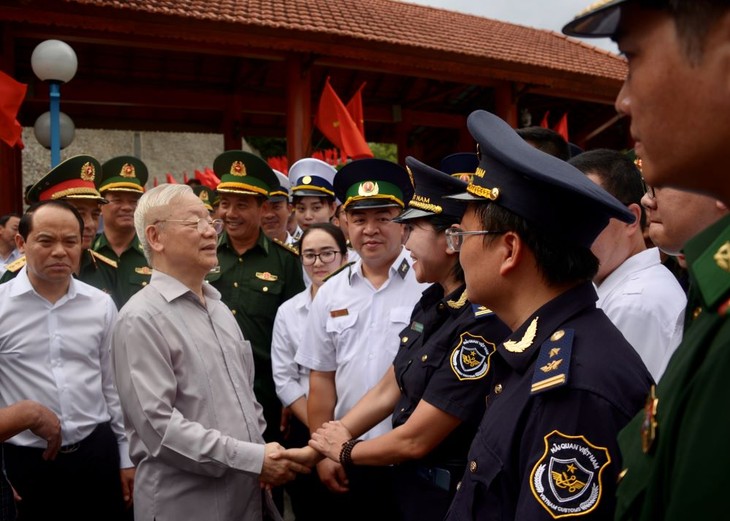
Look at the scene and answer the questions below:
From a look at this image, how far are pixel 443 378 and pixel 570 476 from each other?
89 centimetres

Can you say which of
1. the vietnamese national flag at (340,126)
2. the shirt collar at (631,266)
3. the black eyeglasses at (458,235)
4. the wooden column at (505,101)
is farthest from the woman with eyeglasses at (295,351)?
the wooden column at (505,101)

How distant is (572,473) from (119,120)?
14.2m

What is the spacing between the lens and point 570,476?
130cm

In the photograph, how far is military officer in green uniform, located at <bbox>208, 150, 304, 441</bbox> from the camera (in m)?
4.09

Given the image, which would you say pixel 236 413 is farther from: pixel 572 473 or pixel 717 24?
pixel 717 24

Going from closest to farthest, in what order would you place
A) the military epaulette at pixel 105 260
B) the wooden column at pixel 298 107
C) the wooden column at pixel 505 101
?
the military epaulette at pixel 105 260 < the wooden column at pixel 298 107 < the wooden column at pixel 505 101

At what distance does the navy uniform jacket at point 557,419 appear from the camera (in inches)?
51.0

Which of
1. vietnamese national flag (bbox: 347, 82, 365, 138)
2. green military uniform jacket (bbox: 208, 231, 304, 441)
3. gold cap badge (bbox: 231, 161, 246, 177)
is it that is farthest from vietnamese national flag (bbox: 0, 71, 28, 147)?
vietnamese national flag (bbox: 347, 82, 365, 138)

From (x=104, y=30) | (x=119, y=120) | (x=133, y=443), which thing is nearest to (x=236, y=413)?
(x=133, y=443)

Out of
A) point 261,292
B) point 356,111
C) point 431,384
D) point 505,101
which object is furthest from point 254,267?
point 505,101

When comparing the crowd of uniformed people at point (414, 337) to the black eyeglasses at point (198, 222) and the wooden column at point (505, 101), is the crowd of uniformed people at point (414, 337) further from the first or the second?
the wooden column at point (505, 101)

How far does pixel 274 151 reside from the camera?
76.0ft

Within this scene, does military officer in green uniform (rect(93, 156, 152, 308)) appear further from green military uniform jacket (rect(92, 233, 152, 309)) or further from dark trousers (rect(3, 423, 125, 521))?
dark trousers (rect(3, 423, 125, 521))

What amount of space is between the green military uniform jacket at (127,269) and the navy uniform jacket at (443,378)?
90.4 inches
